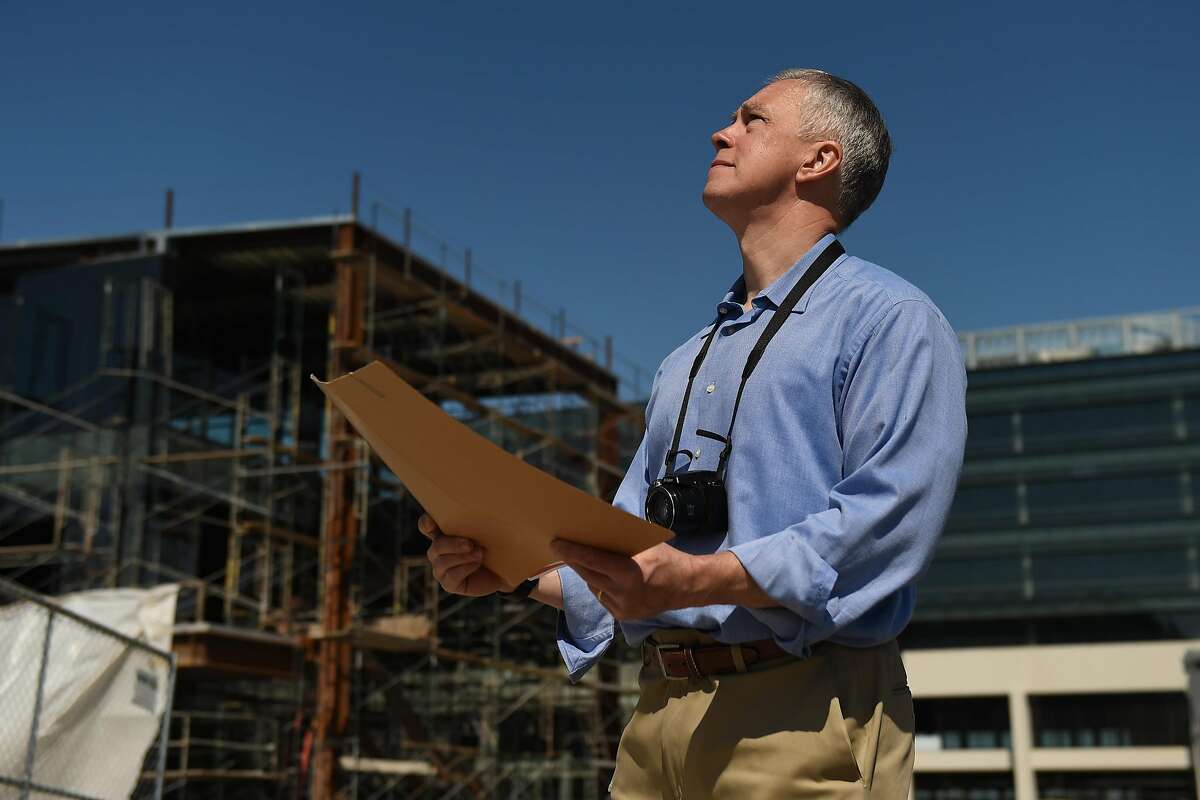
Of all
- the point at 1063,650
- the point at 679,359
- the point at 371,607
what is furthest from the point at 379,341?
the point at 1063,650

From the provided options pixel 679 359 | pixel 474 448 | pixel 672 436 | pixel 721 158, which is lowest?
pixel 474 448

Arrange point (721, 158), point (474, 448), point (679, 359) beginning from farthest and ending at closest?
1. point (679, 359)
2. point (721, 158)
3. point (474, 448)

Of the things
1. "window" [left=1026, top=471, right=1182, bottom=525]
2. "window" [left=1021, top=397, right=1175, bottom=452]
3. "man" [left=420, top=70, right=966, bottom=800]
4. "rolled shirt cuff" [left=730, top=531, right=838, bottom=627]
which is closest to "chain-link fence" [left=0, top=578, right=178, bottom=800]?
"man" [left=420, top=70, right=966, bottom=800]

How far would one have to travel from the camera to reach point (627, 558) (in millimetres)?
2074

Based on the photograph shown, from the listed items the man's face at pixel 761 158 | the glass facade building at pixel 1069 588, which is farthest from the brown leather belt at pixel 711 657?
the glass facade building at pixel 1069 588

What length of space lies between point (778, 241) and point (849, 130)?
243 millimetres

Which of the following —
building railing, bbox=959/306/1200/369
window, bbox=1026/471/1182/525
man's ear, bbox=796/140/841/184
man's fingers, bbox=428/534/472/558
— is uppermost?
building railing, bbox=959/306/1200/369

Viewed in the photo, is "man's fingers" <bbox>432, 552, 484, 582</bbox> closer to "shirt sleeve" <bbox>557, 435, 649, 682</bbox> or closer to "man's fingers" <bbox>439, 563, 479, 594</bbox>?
"man's fingers" <bbox>439, 563, 479, 594</bbox>

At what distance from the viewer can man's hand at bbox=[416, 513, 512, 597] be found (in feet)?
7.84

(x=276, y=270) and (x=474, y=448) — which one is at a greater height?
(x=276, y=270)

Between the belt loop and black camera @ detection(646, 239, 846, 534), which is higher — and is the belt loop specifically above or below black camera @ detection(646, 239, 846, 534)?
below

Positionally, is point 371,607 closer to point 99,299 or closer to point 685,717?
point 99,299

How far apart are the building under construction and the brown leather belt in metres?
18.3

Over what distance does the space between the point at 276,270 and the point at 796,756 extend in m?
22.9
